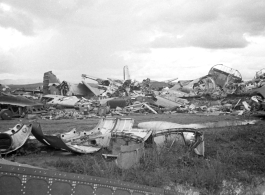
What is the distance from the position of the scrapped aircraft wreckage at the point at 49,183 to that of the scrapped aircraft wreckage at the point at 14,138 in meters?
5.51

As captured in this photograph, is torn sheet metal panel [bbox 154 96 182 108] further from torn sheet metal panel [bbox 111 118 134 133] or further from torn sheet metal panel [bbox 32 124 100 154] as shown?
torn sheet metal panel [bbox 32 124 100 154]

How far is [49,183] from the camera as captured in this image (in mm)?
2652

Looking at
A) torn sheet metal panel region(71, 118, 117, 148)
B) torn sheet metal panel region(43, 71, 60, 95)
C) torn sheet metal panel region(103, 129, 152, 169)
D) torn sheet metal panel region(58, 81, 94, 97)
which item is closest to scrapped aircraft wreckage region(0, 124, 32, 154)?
torn sheet metal panel region(71, 118, 117, 148)

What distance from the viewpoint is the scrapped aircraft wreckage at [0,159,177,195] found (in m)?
2.46

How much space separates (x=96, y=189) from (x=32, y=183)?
72cm

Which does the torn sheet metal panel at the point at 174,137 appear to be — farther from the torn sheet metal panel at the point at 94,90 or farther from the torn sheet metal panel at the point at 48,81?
the torn sheet metal panel at the point at 48,81

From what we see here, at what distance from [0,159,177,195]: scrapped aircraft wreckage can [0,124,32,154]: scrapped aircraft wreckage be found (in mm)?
5508

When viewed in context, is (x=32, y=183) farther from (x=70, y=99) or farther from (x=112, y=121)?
(x=70, y=99)

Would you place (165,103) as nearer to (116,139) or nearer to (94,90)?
(94,90)

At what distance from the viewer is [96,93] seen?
96.3 feet

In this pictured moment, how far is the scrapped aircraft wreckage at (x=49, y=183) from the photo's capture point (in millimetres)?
2459

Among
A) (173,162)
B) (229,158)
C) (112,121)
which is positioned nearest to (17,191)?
(173,162)

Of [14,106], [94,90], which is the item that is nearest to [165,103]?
[94,90]

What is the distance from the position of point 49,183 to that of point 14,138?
18.9 feet
